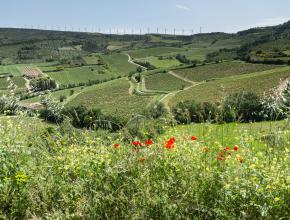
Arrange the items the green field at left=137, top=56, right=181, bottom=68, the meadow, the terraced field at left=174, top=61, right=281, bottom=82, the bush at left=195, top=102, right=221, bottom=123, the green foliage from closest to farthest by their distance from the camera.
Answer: the meadow → the bush at left=195, top=102, right=221, bottom=123 → the green foliage → the terraced field at left=174, top=61, right=281, bottom=82 → the green field at left=137, top=56, right=181, bottom=68

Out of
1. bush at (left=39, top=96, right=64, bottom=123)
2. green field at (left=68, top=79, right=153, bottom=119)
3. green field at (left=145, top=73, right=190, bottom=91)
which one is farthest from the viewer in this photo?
green field at (left=145, top=73, right=190, bottom=91)

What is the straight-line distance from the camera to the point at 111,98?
107438 millimetres

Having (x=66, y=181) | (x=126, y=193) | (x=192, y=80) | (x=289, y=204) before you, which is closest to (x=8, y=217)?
(x=66, y=181)

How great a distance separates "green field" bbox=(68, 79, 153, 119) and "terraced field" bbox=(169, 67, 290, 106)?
9778 mm

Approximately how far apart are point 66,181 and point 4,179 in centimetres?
71

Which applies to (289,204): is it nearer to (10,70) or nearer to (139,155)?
(139,155)

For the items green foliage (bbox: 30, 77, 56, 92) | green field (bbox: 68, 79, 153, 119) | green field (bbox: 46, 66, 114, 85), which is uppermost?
green foliage (bbox: 30, 77, 56, 92)

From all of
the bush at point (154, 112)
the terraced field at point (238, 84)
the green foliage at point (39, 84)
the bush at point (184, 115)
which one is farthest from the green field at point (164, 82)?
the bush at point (184, 115)

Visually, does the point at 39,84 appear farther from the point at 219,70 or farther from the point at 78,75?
the point at 78,75

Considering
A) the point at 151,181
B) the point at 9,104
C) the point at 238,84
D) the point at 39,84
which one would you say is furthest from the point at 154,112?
the point at 238,84

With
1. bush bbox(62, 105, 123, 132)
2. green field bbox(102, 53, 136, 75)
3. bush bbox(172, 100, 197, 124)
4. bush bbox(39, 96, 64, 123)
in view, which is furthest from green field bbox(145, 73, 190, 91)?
bush bbox(39, 96, 64, 123)

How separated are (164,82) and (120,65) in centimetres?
5945

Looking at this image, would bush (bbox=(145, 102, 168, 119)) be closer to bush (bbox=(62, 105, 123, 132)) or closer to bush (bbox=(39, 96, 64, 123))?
bush (bbox=(62, 105, 123, 132))

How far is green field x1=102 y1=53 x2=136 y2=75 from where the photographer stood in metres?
160
